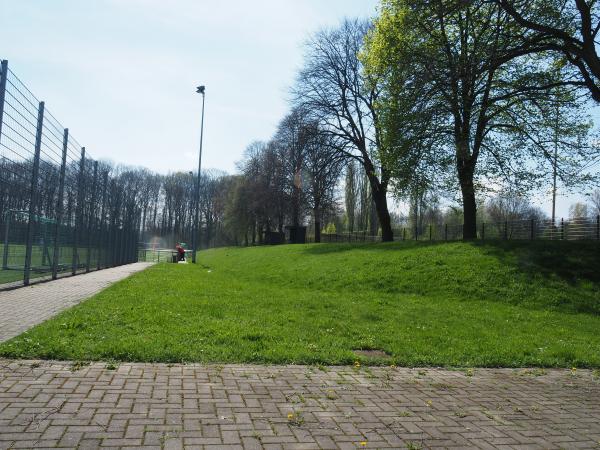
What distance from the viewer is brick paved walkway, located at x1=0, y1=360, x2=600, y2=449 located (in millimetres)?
3500

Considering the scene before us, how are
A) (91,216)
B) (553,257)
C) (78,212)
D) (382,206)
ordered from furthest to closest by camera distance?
(382,206), (91,216), (78,212), (553,257)

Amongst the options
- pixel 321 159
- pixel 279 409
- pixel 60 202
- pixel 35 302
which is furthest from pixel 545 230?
pixel 279 409

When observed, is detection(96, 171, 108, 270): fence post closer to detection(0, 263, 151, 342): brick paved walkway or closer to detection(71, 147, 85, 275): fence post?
detection(71, 147, 85, 275): fence post

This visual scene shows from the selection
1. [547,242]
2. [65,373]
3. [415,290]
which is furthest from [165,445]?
[547,242]

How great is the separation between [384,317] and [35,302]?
666 cm

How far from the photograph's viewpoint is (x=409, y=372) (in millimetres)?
5848

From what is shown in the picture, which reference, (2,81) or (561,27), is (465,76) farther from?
(2,81)

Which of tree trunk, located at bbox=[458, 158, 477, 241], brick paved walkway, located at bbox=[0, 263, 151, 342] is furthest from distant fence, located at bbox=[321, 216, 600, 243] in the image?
brick paved walkway, located at bbox=[0, 263, 151, 342]

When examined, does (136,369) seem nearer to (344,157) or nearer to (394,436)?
(394,436)

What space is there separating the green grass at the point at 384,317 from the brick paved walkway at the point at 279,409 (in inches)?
27.2

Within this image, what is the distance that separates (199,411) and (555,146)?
69.7 ft

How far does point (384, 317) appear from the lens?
995cm

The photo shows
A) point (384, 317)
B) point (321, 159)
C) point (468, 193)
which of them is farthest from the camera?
point (321, 159)

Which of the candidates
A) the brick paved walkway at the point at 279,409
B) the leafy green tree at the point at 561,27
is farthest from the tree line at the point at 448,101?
the brick paved walkway at the point at 279,409
